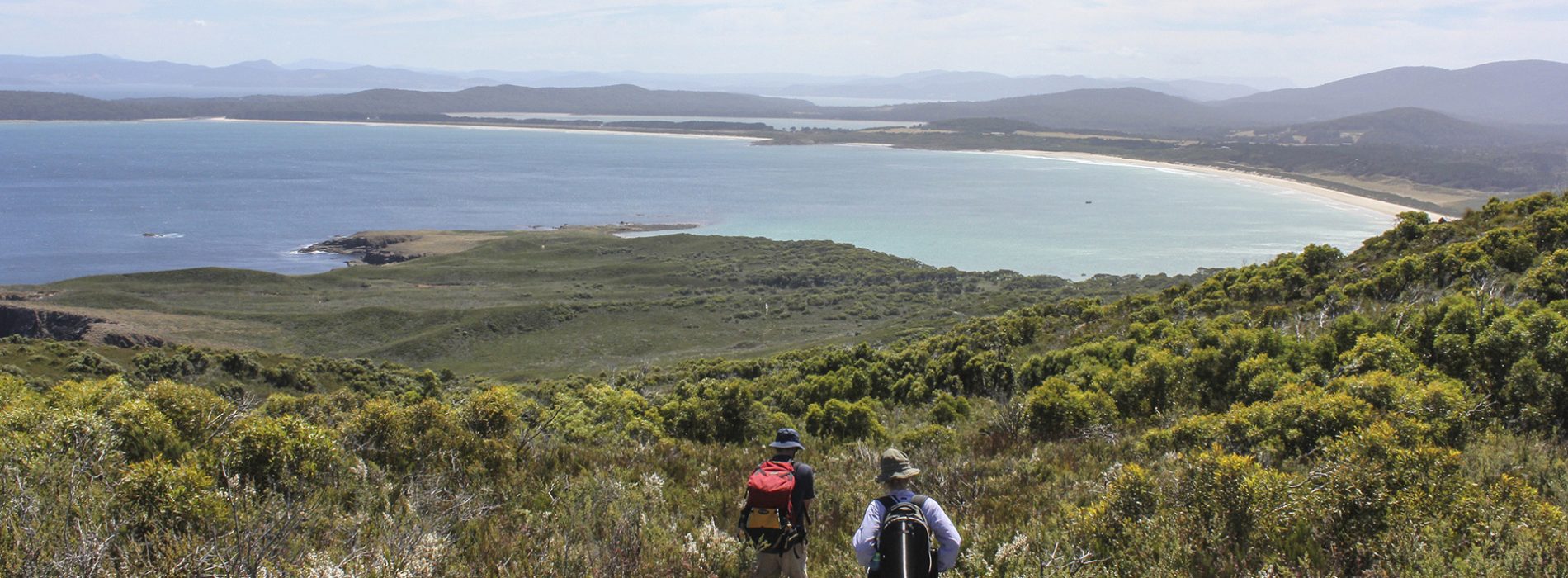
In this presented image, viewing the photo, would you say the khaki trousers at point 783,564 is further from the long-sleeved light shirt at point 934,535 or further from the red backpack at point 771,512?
the long-sleeved light shirt at point 934,535

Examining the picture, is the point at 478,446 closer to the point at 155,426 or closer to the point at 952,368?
the point at 155,426

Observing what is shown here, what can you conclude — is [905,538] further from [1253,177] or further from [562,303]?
[1253,177]

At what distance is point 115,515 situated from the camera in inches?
180

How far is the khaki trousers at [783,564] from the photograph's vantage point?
4602 millimetres

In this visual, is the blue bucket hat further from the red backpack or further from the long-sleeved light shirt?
the long-sleeved light shirt

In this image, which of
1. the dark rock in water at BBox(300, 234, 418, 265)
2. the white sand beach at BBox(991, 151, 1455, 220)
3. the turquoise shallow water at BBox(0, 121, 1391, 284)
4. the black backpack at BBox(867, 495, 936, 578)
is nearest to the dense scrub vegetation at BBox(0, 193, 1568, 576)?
the black backpack at BBox(867, 495, 936, 578)

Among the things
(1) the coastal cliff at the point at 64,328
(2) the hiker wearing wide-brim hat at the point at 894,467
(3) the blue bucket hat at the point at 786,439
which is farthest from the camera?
(1) the coastal cliff at the point at 64,328

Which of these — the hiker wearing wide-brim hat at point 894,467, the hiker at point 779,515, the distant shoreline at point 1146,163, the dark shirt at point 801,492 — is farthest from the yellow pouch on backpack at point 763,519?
the distant shoreline at point 1146,163

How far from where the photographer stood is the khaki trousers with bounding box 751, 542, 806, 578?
460 centimetres

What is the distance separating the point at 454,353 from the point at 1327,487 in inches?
1214

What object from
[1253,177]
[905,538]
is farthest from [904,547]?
[1253,177]

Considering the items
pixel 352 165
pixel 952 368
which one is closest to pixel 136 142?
pixel 352 165

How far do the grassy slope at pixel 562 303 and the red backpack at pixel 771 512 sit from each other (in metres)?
22.4

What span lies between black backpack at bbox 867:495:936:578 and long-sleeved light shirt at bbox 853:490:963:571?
36 mm
